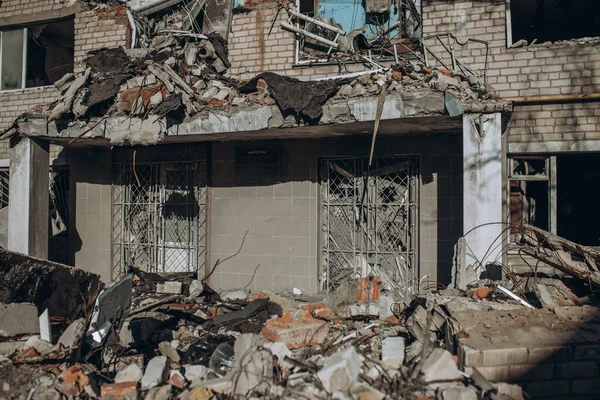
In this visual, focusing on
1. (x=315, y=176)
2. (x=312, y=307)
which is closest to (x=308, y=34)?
(x=315, y=176)

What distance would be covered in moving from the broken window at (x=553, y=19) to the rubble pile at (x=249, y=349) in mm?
4738

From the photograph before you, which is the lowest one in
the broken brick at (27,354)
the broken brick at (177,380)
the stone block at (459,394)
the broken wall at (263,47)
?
the broken brick at (177,380)

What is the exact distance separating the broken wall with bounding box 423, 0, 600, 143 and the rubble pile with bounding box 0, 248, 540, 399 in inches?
112

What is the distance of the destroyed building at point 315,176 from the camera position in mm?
5922

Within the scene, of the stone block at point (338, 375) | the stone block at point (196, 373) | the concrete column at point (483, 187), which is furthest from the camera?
the concrete column at point (483, 187)

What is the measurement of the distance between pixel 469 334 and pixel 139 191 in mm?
6132

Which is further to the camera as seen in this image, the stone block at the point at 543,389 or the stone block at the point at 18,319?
the stone block at the point at 18,319

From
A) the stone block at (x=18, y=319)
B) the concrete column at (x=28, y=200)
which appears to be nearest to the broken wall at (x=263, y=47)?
the concrete column at (x=28, y=200)

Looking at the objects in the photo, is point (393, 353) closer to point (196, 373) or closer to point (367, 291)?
point (196, 373)

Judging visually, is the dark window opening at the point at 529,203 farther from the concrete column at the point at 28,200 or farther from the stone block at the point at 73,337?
the concrete column at the point at 28,200

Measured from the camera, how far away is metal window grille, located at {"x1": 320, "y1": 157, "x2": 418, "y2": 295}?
24.9ft

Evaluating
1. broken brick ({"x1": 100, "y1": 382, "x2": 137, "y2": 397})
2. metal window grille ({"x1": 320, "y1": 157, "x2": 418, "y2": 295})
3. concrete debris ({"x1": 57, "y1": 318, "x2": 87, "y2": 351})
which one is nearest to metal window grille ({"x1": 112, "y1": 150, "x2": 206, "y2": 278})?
metal window grille ({"x1": 320, "y1": 157, "x2": 418, "y2": 295})

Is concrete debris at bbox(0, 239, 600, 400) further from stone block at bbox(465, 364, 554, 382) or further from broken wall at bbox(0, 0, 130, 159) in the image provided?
broken wall at bbox(0, 0, 130, 159)

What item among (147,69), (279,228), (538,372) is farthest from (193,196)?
(538,372)
